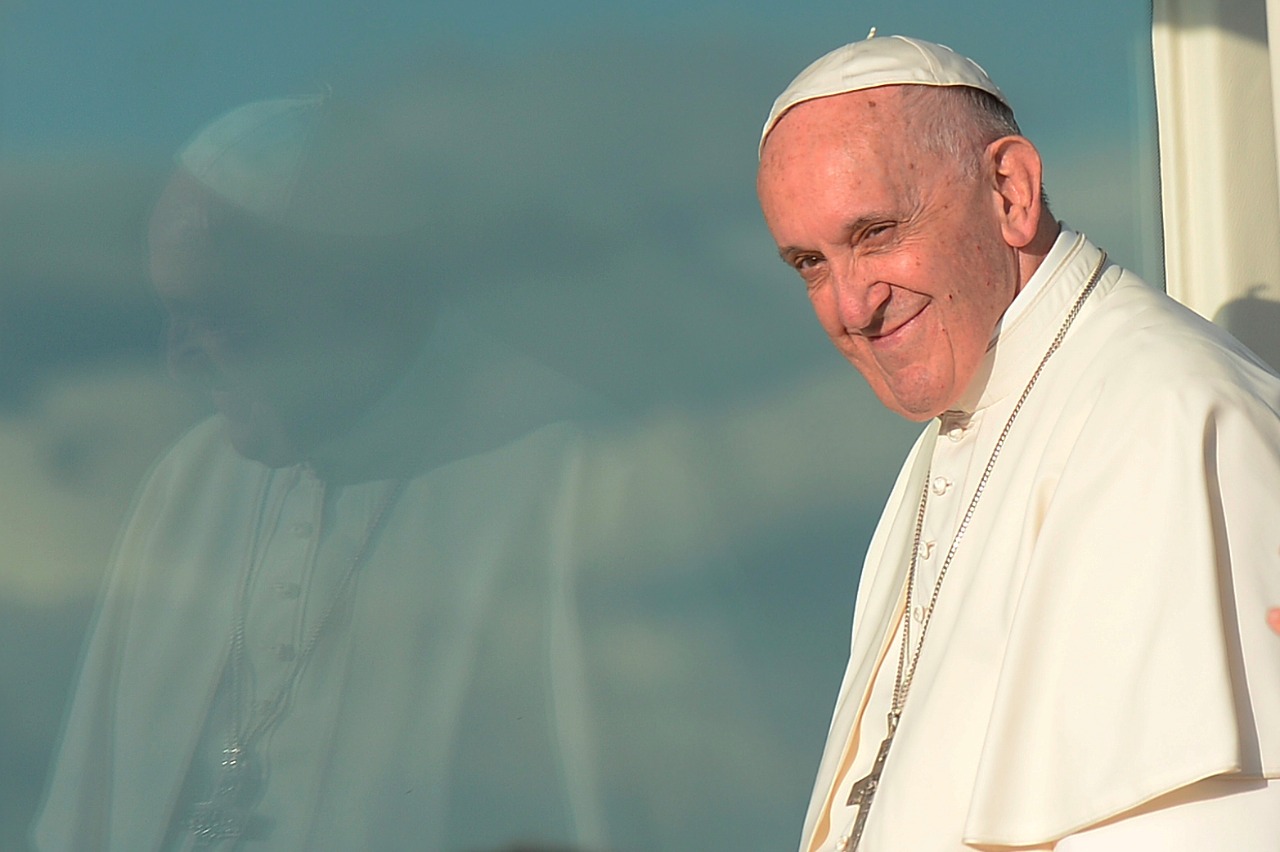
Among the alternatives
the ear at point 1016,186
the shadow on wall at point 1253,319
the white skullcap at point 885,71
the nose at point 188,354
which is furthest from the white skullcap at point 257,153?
the shadow on wall at point 1253,319

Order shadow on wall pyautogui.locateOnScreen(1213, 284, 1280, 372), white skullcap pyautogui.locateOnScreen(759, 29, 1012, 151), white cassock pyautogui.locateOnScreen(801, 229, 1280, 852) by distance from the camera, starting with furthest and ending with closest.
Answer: shadow on wall pyautogui.locateOnScreen(1213, 284, 1280, 372) < white skullcap pyautogui.locateOnScreen(759, 29, 1012, 151) < white cassock pyautogui.locateOnScreen(801, 229, 1280, 852)

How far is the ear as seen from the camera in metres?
2.72

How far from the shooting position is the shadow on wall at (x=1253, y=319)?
374 cm

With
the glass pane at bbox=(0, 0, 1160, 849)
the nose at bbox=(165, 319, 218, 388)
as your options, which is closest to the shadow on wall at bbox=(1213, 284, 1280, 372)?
the glass pane at bbox=(0, 0, 1160, 849)

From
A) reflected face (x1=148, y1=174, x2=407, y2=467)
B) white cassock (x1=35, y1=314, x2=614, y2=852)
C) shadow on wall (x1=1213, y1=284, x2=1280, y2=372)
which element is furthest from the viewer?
shadow on wall (x1=1213, y1=284, x2=1280, y2=372)

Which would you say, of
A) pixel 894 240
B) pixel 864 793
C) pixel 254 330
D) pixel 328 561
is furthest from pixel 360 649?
pixel 894 240

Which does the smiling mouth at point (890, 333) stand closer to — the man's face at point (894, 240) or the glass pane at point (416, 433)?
the man's face at point (894, 240)

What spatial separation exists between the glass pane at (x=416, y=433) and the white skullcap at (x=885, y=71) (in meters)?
0.86

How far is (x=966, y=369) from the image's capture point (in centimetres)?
278

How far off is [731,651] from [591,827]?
47 cm

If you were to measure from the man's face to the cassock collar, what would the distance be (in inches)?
1.0

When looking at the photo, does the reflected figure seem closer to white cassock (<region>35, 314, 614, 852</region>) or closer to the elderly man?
white cassock (<region>35, 314, 614, 852</region>)

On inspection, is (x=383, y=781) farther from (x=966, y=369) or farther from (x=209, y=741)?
(x=966, y=369)

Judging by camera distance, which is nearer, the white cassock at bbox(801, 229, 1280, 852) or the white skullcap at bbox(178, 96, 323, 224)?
the white cassock at bbox(801, 229, 1280, 852)
